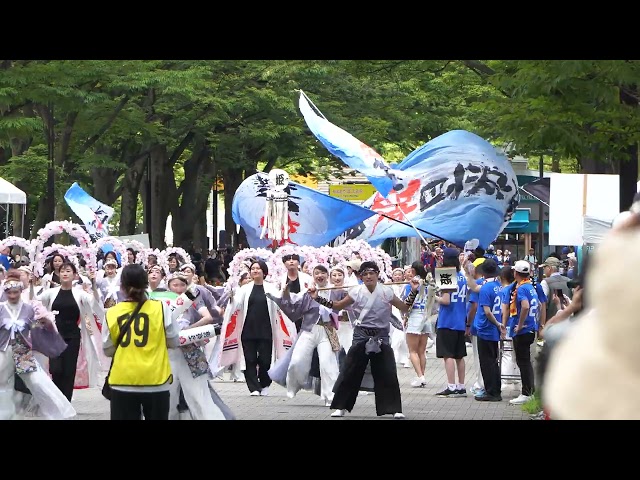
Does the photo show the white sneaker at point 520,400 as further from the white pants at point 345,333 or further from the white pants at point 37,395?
the white pants at point 37,395

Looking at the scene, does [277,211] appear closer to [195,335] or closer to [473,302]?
[473,302]

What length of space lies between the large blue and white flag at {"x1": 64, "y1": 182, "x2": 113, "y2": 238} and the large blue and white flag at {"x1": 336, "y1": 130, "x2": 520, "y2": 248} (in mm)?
11537

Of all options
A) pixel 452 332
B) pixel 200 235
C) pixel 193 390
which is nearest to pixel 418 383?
pixel 452 332

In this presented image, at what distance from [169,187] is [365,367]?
26.3 metres

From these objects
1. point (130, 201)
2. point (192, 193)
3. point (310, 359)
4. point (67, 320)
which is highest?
point (192, 193)

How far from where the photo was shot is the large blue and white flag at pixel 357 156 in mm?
17719

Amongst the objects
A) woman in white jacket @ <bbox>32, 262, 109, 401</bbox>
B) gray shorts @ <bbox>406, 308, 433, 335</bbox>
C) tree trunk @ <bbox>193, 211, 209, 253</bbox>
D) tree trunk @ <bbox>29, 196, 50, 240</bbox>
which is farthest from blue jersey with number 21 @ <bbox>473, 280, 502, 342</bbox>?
tree trunk @ <bbox>193, 211, 209, 253</bbox>

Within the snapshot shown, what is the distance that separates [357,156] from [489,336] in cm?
408

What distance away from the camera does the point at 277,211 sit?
78.5 feet

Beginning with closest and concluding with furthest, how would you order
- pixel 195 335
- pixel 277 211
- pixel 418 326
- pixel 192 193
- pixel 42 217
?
1. pixel 195 335
2. pixel 418 326
3. pixel 277 211
4. pixel 42 217
5. pixel 192 193

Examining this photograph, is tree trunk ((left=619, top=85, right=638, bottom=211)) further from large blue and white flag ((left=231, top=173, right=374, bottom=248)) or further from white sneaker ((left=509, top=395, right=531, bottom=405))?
large blue and white flag ((left=231, top=173, right=374, bottom=248))

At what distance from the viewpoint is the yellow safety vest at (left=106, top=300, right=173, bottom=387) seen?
884cm

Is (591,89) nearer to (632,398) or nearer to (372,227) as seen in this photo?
(632,398)

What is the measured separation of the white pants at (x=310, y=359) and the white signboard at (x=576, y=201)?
2965 mm
